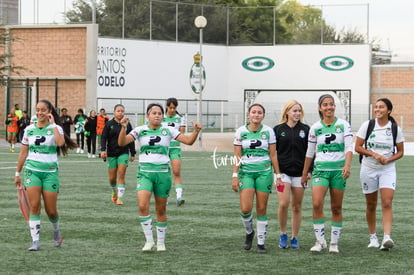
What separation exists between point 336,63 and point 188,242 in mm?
50434

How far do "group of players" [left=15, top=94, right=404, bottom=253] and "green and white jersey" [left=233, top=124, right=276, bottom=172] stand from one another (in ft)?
0.04

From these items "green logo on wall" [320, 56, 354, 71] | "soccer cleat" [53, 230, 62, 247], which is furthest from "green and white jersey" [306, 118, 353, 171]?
"green logo on wall" [320, 56, 354, 71]

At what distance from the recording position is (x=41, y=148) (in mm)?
11172

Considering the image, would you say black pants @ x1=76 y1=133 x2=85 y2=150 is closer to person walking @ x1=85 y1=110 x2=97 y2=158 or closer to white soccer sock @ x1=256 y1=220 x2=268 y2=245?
person walking @ x1=85 y1=110 x2=97 y2=158

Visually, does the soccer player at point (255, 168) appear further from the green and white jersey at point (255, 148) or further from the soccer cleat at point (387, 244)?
the soccer cleat at point (387, 244)

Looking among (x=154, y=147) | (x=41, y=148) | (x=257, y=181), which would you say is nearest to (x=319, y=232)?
(x=257, y=181)

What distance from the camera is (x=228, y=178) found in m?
23.9

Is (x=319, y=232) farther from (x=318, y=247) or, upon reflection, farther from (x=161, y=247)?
(x=161, y=247)

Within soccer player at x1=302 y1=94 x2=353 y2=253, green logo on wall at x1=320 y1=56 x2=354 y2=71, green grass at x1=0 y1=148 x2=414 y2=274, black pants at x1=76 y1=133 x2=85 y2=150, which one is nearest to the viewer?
green grass at x1=0 y1=148 x2=414 y2=274

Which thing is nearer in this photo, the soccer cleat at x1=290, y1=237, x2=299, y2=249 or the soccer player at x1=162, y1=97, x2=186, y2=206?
the soccer cleat at x1=290, y1=237, x2=299, y2=249

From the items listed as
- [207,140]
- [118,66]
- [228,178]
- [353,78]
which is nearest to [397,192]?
[228,178]

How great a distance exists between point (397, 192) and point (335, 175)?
9.20 meters

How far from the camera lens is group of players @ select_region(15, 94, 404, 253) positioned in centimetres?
1116

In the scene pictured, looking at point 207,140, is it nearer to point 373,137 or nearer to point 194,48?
point 194,48
